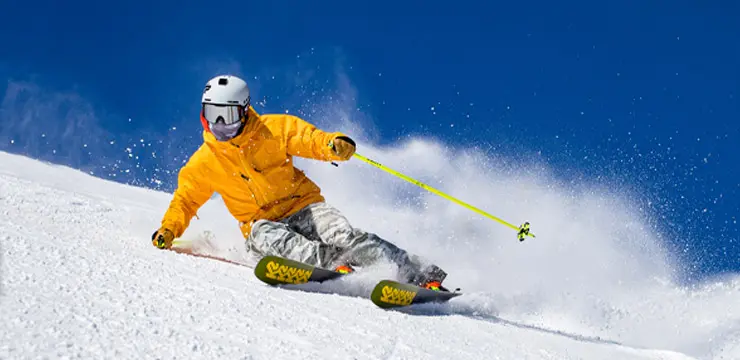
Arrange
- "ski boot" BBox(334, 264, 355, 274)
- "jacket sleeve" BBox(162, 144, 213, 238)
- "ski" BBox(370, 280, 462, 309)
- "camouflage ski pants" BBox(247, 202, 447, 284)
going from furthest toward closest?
"jacket sleeve" BBox(162, 144, 213, 238)
"camouflage ski pants" BBox(247, 202, 447, 284)
"ski boot" BBox(334, 264, 355, 274)
"ski" BBox(370, 280, 462, 309)

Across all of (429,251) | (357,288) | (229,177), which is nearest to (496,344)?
(357,288)

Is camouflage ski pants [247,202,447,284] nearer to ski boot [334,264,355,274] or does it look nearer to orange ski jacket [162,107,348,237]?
ski boot [334,264,355,274]

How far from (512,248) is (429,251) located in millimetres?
1212

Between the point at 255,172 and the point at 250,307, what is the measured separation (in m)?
2.36

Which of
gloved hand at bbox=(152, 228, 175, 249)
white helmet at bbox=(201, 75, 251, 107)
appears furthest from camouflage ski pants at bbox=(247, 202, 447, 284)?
white helmet at bbox=(201, 75, 251, 107)

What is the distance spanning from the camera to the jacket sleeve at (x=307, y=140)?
5.05 metres

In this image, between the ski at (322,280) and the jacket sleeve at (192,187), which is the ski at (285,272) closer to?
the ski at (322,280)

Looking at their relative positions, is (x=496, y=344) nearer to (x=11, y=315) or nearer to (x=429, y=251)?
(x=11, y=315)

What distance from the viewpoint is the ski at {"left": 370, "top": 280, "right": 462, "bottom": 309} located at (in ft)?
12.7

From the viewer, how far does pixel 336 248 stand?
4.89 m

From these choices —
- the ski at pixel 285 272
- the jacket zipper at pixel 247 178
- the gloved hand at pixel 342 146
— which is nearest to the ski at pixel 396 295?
the ski at pixel 285 272

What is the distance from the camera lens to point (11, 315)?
211cm

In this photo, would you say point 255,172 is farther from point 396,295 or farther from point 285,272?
point 396,295

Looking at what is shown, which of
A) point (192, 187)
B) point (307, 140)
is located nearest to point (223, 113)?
point (307, 140)
